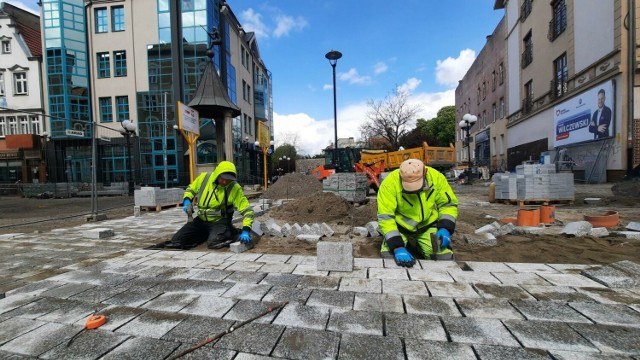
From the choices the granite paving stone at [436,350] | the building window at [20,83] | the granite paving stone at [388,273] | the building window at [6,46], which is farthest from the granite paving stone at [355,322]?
the building window at [6,46]

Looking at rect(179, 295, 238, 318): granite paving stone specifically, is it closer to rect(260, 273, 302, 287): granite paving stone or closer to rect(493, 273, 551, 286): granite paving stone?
rect(260, 273, 302, 287): granite paving stone

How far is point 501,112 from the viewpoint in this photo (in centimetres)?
2533

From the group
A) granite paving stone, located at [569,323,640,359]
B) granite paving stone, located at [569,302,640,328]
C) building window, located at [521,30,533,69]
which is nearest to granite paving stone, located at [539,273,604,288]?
granite paving stone, located at [569,302,640,328]

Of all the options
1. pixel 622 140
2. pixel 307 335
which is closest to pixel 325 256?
pixel 307 335

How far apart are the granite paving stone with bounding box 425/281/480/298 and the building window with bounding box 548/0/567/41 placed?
60.0 ft

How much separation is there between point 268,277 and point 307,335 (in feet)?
4.08

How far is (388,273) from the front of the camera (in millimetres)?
3225

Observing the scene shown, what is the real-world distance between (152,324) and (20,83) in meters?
33.5

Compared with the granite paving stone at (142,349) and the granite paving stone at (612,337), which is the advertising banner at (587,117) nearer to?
the granite paving stone at (612,337)

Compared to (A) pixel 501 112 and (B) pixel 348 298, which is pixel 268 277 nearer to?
(B) pixel 348 298

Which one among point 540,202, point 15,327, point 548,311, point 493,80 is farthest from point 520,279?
point 493,80

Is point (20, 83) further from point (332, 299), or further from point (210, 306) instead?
A: point (332, 299)

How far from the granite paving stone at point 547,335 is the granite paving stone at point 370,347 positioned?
80cm

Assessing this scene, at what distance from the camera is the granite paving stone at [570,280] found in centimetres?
280
